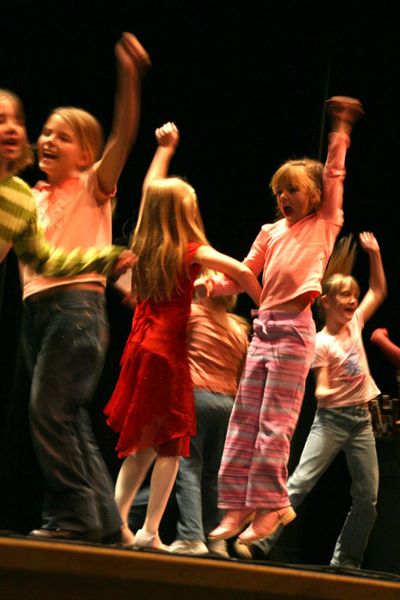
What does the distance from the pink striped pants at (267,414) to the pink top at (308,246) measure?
81mm

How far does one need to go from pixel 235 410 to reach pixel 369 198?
7.11ft

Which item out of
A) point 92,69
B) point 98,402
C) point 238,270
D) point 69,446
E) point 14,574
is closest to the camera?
point 14,574

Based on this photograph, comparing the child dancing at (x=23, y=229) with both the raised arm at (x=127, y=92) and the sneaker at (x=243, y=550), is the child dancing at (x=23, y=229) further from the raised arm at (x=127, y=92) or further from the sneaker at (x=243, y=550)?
the sneaker at (x=243, y=550)

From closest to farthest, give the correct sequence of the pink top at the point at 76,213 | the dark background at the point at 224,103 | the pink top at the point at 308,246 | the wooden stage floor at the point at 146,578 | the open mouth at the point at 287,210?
the wooden stage floor at the point at 146,578 → the pink top at the point at 76,213 → the pink top at the point at 308,246 → the open mouth at the point at 287,210 → the dark background at the point at 224,103

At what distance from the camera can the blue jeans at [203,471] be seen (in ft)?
12.1

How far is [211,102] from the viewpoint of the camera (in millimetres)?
4574

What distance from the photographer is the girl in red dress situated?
314 cm

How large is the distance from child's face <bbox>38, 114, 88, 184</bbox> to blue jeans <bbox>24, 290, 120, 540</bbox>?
0.39 meters

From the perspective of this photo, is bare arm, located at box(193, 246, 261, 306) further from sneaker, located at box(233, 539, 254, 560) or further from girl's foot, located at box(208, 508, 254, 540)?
sneaker, located at box(233, 539, 254, 560)

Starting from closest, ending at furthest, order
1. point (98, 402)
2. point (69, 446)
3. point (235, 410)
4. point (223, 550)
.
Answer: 1. point (69, 446)
2. point (235, 410)
3. point (223, 550)
4. point (98, 402)

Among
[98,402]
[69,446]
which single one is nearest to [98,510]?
[69,446]

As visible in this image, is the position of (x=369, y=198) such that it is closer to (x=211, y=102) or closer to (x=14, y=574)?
(x=211, y=102)

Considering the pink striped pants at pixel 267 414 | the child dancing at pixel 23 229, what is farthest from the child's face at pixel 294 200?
the child dancing at pixel 23 229

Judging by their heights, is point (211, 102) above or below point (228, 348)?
above
